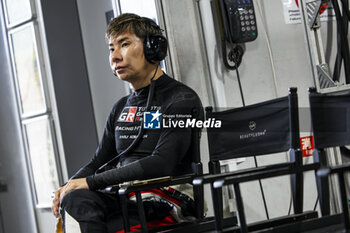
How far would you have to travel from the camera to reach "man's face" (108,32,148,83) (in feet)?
6.63

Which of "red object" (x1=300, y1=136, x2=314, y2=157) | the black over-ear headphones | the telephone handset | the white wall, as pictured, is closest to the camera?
the black over-ear headphones

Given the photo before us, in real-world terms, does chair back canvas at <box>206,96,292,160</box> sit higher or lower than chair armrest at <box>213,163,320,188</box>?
higher

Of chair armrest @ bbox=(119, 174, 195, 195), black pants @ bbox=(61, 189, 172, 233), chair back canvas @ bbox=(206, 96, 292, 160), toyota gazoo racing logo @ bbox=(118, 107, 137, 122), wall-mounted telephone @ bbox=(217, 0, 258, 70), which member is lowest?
black pants @ bbox=(61, 189, 172, 233)

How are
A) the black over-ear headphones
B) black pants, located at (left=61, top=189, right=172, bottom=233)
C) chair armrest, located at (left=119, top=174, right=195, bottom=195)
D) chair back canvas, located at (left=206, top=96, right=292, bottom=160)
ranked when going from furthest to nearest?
the black over-ear headphones < chair back canvas, located at (left=206, top=96, right=292, bottom=160) < black pants, located at (left=61, top=189, right=172, bottom=233) < chair armrest, located at (left=119, top=174, right=195, bottom=195)

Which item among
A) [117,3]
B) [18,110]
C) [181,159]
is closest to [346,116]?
[181,159]

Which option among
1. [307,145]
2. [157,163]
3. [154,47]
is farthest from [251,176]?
[307,145]

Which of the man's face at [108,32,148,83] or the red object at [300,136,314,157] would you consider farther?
the red object at [300,136,314,157]

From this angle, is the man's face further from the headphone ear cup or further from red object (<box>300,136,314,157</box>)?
red object (<box>300,136,314,157</box>)

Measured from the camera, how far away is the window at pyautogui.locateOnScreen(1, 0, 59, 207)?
3031 millimetres

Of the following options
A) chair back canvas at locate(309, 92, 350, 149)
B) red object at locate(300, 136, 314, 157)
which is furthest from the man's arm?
red object at locate(300, 136, 314, 157)

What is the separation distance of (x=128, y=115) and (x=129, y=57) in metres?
0.25

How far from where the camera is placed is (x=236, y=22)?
2383mm

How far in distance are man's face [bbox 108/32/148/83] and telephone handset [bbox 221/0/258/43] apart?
0.57 meters

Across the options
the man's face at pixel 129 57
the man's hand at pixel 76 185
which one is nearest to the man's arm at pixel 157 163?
the man's hand at pixel 76 185
